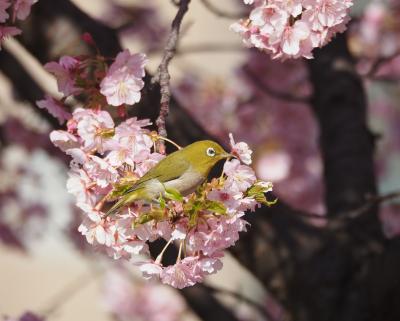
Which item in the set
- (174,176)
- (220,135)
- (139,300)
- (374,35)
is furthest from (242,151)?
(139,300)

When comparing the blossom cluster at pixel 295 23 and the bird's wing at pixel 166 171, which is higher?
the blossom cluster at pixel 295 23

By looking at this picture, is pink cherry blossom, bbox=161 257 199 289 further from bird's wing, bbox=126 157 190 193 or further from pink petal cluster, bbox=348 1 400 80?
pink petal cluster, bbox=348 1 400 80

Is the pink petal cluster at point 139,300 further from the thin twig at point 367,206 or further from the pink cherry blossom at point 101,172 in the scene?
the pink cherry blossom at point 101,172

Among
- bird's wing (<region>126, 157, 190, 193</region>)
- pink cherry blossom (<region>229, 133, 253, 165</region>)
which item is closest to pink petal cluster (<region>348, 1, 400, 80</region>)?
pink cherry blossom (<region>229, 133, 253, 165</region>)

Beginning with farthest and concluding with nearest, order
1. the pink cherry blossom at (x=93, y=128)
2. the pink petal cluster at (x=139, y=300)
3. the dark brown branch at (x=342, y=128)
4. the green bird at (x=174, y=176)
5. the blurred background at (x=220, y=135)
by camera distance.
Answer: the pink petal cluster at (x=139, y=300) < the blurred background at (x=220, y=135) < the dark brown branch at (x=342, y=128) < the pink cherry blossom at (x=93, y=128) < the green bird at (x=174, y=176)

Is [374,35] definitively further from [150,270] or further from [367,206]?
[150,270]

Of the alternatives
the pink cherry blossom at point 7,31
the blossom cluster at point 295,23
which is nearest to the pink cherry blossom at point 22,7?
the pink cherry blossom at point 7,31

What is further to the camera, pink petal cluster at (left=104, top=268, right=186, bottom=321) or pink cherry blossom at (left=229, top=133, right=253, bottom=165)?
pink petal cluster at (left=104, top=268, right=186, bottom=321)
